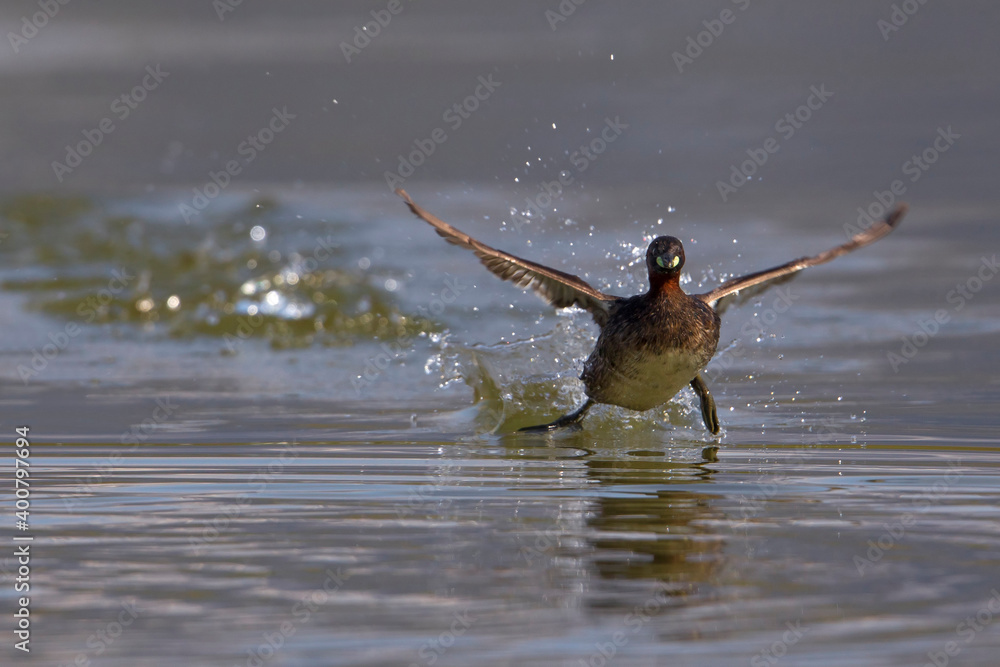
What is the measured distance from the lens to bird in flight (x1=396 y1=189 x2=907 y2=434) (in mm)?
8164

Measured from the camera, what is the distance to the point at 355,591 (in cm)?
494

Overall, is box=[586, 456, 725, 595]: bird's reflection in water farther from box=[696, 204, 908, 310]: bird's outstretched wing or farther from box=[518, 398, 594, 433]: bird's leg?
box=[696, 204, 908, 310]: bird's outstretched wing

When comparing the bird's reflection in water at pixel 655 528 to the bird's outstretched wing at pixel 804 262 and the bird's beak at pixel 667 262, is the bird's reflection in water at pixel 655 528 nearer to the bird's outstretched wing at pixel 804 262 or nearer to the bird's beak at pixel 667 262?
the bird's beak at pixel 667 262

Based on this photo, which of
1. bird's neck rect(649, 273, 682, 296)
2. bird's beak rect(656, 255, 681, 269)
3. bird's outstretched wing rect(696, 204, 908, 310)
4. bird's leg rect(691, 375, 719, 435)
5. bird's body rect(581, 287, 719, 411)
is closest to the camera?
bird's beak rect(656, 255, 681, 269)

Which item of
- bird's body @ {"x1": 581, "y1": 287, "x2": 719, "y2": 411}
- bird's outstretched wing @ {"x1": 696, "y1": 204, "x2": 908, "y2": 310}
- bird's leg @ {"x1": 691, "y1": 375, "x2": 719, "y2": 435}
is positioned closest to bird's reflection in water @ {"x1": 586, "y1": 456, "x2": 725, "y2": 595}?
bird's body @ {"x1": 581, "y1": 287, "x2": 719, "y2": 411}

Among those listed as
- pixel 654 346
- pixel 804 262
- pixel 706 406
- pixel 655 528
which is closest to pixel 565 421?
pixel 706 406

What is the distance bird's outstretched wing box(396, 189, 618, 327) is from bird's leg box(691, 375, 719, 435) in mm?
663

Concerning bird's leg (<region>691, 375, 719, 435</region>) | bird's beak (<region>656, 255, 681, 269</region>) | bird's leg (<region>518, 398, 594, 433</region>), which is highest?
bird's beak (<region>656, 255, 681, 269</region>)

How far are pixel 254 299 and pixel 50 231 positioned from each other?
12.7 feet

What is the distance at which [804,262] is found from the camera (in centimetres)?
880

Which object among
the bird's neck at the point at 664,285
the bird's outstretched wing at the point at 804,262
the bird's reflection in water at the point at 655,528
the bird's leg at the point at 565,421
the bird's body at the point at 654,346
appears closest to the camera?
the bird's reflection in water at the point at 655,528

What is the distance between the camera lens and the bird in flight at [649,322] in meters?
8.16

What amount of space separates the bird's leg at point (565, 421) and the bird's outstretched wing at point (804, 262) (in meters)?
→ 0.96

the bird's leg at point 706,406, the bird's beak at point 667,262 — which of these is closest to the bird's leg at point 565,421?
the bird's leg at point 706,406
